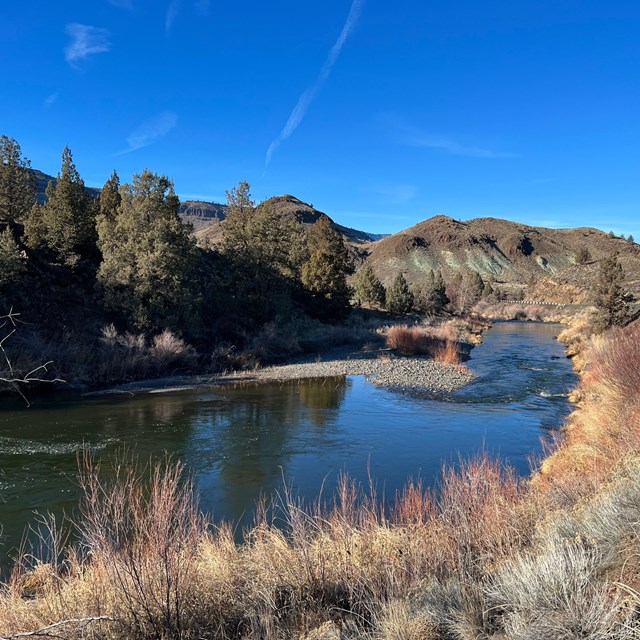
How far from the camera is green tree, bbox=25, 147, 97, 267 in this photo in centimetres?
3125

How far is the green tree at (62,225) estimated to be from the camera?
3125 cm

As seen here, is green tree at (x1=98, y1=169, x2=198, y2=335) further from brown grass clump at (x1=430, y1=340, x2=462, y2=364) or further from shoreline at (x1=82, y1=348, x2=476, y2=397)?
brown grass clump at (x1=430, y1=340, x2=462, y2=364)

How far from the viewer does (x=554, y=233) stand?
17838 cm

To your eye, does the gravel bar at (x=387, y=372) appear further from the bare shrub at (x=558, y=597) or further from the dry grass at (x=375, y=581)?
the bare shrub at (x=558, y=597)

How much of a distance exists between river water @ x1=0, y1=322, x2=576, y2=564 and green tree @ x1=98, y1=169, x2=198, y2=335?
736 centimetres

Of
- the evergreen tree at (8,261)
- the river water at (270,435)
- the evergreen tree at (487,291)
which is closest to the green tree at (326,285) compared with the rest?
the river water at (270,435)

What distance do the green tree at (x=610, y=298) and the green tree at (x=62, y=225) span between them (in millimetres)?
32975

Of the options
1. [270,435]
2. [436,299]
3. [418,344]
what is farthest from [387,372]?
[436,299]

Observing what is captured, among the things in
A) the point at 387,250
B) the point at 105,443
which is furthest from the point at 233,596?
the point at 387,250

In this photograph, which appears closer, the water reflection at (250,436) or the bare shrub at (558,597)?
the bare shrub at (558,597)

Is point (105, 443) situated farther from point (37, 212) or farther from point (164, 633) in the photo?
point (37, 212)

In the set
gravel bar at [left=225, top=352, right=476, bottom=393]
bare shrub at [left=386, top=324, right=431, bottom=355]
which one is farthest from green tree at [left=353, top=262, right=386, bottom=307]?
gravel bar at [left=225, top=352, right=476, bottom=393]

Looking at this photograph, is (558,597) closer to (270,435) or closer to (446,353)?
(270,435)

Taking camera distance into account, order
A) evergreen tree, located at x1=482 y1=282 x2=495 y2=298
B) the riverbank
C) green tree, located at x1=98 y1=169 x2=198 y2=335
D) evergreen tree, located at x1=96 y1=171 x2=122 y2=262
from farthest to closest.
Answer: evergreen tree, located at x1=482 y1=282 x2=495 y2=298 → evergreen tree, located at x1=96 y1=171 x2=122 y2=262 → green tree, located at x1=98 y1=169 x2=198 y2=335 → the riverbank
